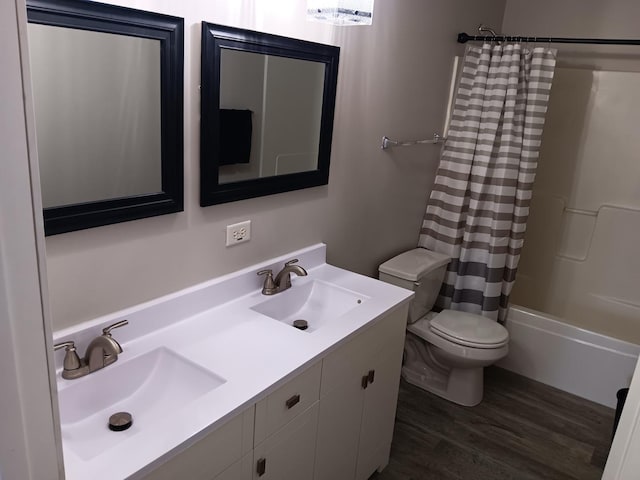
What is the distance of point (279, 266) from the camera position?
213cm

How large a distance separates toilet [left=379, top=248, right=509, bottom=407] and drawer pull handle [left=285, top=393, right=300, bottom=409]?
1.22 meters

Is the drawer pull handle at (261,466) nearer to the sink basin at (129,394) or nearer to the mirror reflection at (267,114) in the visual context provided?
the sink basin at (129,394)

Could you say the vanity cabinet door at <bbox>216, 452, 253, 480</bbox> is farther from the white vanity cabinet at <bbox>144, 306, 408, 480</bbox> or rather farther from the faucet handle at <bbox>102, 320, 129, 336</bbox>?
the faucet handle at <bbox>102, 320, 129, 336</bbox>

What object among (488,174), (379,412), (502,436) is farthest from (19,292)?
(488,174)

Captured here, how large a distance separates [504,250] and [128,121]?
7.37 ft

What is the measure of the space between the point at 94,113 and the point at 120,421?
817mm

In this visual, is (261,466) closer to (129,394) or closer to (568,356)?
(129,394)

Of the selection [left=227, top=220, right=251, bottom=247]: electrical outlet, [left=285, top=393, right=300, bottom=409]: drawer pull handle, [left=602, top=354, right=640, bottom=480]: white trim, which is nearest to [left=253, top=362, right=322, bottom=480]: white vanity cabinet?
[left=285, top=393, right=300, bottom=409]: drawer pull handle

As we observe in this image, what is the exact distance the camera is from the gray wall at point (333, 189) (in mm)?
1500

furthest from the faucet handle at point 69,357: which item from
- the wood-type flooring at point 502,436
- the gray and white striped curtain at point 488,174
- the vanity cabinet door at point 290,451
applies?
the gray and white striped curtain at point 488,174

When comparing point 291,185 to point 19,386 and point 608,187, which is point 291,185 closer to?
point 19,386

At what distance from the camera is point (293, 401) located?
153 cm

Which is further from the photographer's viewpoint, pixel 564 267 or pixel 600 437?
pixel 564 267

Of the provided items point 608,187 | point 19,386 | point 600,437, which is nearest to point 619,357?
point 600,437
